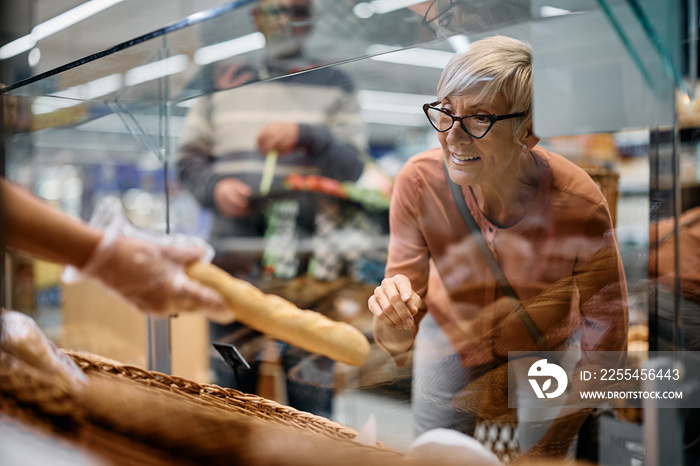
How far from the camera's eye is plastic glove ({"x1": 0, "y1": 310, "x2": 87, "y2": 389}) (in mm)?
888

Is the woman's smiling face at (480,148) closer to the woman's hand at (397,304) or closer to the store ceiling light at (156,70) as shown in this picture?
the woman's hand at (397,304)

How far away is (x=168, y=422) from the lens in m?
0.76

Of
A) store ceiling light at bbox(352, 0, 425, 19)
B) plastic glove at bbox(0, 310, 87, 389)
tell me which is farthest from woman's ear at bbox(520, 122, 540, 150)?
plastic glove at bbox(0, 310, 87, 389)

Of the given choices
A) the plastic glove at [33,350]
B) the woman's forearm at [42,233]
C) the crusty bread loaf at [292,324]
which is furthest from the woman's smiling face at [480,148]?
the plastic glove at [33,350]

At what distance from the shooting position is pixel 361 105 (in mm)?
968

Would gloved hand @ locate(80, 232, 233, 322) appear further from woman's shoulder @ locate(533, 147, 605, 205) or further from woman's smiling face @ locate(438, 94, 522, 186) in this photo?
woman's shoulder @ locate(533, 147, 605, 205)

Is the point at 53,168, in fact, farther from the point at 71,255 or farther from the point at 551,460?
the point at 551,460

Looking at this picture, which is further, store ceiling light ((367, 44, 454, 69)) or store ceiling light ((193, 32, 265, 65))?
store ceiling light ((193, 32, 265, 65))

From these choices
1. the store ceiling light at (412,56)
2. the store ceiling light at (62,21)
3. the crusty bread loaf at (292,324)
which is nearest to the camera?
the store ceiling light at (412,56)

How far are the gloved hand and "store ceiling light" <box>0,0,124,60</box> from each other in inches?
19.9

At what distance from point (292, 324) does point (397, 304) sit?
19 centimetres

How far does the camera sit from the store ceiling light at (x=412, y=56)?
2.66 ft

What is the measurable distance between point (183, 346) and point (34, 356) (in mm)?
271

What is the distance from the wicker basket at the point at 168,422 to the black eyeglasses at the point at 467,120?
46 cm
